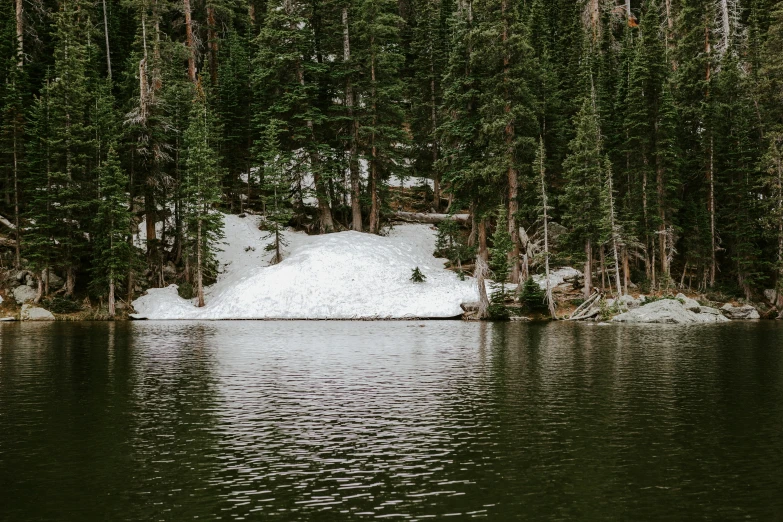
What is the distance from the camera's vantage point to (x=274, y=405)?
58.0ft

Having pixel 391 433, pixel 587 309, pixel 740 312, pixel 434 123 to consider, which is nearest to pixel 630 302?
pixel 587 309

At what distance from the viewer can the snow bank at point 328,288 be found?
46500 millimetres

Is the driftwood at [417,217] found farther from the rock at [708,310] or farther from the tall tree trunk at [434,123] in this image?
the rock at [708,310]

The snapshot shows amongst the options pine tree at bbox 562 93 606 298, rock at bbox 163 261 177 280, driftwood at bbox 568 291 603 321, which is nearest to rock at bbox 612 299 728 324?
driftwood at bbox 568 291 603 321

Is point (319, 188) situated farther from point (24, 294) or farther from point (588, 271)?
point (24, 294)

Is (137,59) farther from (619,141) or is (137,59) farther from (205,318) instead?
(619,141)

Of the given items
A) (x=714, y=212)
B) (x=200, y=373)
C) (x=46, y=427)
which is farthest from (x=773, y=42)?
(x=46, y=427)

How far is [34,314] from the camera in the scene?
152 feet

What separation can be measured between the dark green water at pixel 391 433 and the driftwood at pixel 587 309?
16388mm

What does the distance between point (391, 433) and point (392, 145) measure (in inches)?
1793

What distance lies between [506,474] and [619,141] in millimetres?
49658

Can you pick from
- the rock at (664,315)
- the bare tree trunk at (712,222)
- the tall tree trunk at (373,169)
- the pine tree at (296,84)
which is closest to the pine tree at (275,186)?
the pine tree at (296,84)

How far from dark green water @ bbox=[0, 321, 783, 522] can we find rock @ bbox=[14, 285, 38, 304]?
21.4 metres

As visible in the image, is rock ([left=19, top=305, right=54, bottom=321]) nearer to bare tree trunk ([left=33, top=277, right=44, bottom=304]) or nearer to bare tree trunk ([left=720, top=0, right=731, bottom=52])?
bare tree trunk ([left=33, top=277, right=44, bottom=304])
